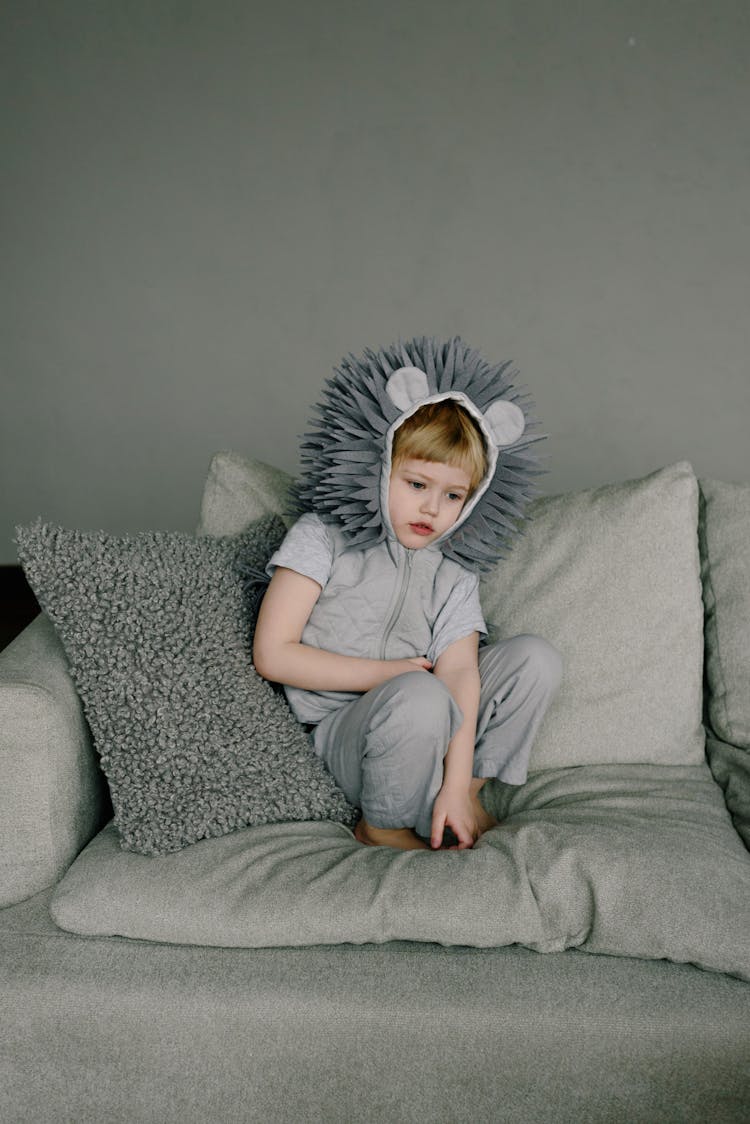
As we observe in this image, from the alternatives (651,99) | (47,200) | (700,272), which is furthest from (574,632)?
(47,200)

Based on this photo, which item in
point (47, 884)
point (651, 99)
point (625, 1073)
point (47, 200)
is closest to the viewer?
point (625, 1073)

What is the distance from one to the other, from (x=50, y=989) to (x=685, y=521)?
3.82 feet

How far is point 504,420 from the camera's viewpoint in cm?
140

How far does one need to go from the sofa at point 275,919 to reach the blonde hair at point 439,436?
342mm

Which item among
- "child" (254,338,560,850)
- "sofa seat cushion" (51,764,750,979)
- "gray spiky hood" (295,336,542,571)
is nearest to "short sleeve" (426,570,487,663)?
"child" (254,338,560,850)

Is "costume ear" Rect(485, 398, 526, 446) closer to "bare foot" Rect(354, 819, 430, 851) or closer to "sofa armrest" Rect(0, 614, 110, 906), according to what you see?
"bare foot" Rect(354, 819, 430, 851)

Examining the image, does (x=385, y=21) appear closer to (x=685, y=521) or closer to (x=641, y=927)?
(x=685, y=521)

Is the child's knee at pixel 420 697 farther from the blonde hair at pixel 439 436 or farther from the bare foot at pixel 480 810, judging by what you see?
the blonde hair at pixel 439 436

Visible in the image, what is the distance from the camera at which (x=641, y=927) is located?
3.55ft

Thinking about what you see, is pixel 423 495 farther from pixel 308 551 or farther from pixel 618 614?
pixel 618 614

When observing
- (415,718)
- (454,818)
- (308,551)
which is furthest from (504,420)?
(454,818)

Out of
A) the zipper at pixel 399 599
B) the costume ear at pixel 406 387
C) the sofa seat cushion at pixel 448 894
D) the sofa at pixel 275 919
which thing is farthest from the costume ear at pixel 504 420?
the sofa seat cushion at pixel 448 894

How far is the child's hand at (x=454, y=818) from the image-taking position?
1294 mm

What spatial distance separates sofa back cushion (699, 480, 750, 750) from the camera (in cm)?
155
